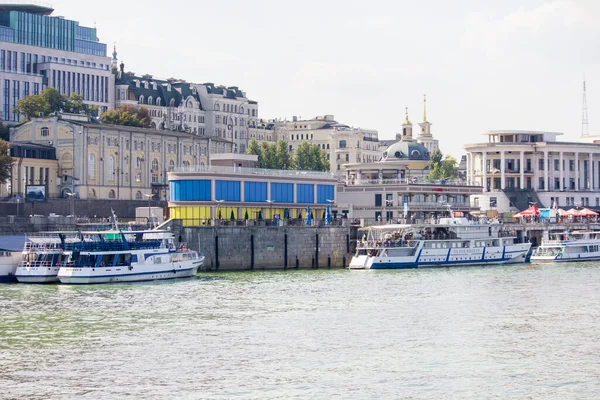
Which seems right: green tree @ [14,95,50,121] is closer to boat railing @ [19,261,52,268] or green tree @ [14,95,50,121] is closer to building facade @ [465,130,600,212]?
building facade @ [465,130,600,212]

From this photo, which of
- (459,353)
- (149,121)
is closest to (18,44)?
(149,121)

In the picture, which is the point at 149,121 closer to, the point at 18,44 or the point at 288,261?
the point at 18,44

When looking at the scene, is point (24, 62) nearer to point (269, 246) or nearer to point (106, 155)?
point (106, 155)

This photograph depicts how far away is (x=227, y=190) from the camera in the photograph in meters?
126

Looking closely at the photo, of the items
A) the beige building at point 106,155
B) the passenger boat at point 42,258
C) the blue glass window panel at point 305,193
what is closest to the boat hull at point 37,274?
the passenger boat at point 42,258

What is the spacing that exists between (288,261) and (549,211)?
53516mm

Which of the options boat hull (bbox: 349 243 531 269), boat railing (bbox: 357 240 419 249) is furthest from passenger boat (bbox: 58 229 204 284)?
boat railing (bbox: 357 240 419 249)

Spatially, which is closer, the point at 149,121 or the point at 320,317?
the point at 320,317

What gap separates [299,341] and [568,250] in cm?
7846

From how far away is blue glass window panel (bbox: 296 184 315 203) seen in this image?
137m

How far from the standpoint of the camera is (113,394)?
50562 millimetres

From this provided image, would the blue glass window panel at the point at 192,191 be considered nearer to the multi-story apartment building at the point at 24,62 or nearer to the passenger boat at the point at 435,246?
the passenger boat at the point at 435,246

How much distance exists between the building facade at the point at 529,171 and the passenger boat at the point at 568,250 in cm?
4597

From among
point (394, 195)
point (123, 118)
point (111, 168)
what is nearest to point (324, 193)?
point (394, 195)
